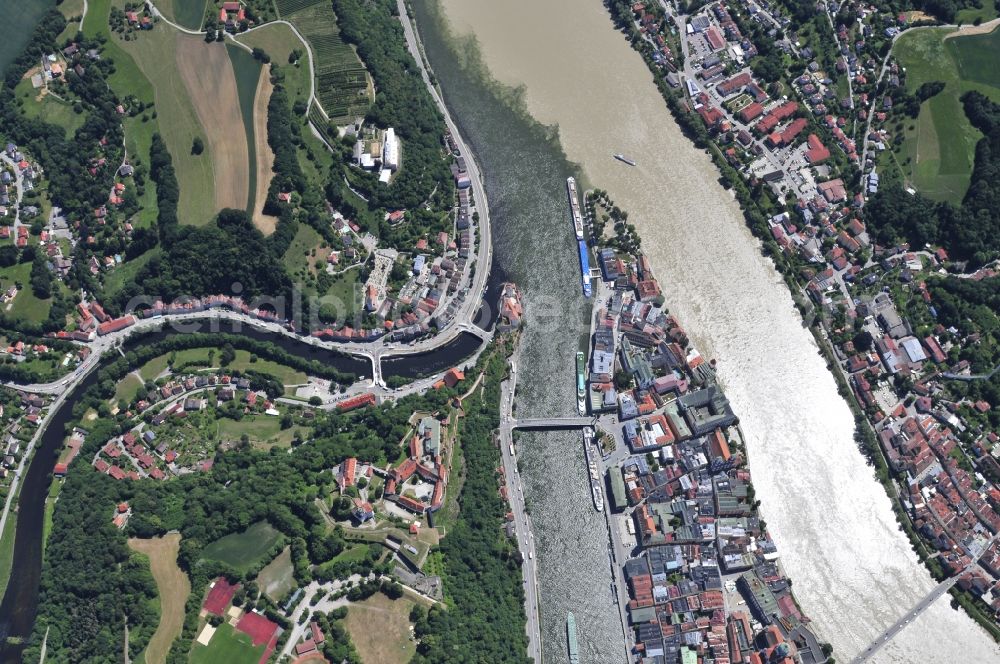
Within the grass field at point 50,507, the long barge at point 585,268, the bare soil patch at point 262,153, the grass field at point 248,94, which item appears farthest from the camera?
the grass field at point 248,94

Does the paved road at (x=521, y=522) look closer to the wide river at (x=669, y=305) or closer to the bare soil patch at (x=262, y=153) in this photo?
the wide river at (x=669, y=305)

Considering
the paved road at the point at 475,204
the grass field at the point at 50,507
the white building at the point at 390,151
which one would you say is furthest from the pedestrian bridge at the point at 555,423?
the grass field at the point at 50,507

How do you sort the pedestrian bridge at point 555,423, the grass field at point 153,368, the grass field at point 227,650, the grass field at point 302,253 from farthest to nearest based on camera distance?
the grass field at point 302,253 → the grass field at point 153,368 → the pedestrian bridge at point 555,423 → the grass field at point 227,650

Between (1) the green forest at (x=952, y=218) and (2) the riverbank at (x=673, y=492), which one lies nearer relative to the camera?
(2) the riverbank at (x=673, y=492)

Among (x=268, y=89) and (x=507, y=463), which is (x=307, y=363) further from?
(x=268, y=89)

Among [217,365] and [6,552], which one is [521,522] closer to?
[217,365]

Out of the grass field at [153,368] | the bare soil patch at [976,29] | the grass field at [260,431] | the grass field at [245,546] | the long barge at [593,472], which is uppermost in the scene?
the bare soil patch at [976,29]

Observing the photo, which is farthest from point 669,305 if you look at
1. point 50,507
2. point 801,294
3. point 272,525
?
point 50,507

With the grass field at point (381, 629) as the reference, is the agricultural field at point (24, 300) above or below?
above
